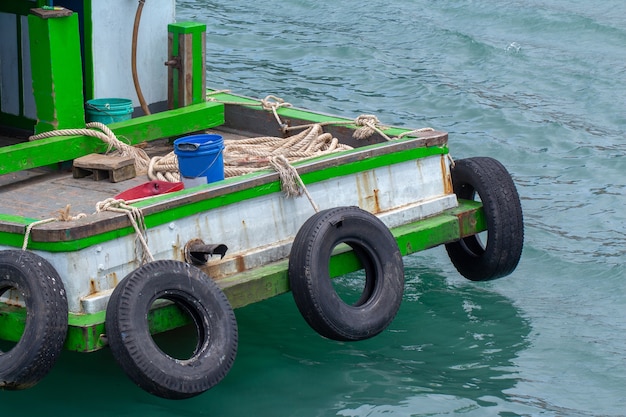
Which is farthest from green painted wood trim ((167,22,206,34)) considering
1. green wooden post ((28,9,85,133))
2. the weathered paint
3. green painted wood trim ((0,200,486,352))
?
green painted wood trim ((0,200,486,352))

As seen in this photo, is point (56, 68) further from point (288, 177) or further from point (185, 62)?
point (288, 177)

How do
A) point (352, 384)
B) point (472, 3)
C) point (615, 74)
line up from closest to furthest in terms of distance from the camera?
point (352, 384) → point (615, 74) → point (472, 3)

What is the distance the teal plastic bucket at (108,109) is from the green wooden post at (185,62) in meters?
0.50

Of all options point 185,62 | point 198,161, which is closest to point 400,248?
point 198,161

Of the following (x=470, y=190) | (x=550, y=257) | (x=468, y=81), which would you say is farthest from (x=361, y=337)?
(x=468, y=81)

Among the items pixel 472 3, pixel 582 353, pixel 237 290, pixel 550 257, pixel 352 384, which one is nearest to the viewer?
pixel 237 290

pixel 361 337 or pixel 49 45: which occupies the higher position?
pixel 49 45

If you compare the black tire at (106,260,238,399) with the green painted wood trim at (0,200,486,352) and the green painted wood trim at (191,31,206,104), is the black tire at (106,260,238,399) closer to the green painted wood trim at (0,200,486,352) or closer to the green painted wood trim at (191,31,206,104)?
the green painted wood trim at (0,200,486,352)

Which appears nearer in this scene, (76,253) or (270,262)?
(76,253)

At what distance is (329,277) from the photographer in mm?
6164

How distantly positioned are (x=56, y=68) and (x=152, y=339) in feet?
6.81

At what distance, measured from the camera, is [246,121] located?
8211mm

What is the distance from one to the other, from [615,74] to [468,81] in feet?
6.25

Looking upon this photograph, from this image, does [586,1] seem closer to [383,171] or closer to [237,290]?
[383,171]
